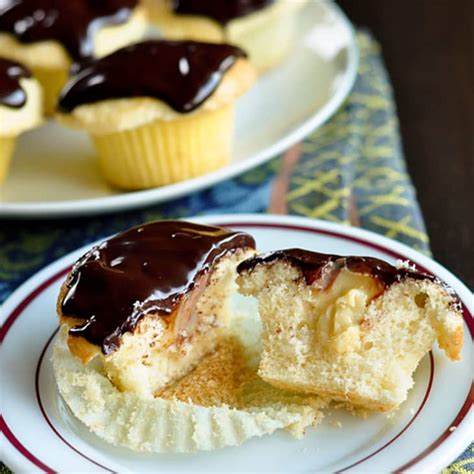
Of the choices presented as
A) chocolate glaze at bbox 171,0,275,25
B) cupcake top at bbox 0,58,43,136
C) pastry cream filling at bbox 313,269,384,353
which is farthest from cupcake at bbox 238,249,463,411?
chocolate glaze at bbox 171,0,275,25

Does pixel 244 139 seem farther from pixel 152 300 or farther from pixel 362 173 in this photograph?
pixel 152 300

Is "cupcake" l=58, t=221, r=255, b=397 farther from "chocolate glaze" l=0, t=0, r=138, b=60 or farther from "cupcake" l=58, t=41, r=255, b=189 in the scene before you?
"chocolate glaze" l=0, t=0, r=138, b=60

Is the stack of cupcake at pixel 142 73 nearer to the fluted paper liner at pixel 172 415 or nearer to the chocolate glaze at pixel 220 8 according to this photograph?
the chocolate glaze at pixel 220 8

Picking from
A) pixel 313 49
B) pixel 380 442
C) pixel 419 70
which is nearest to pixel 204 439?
pixel 380 442

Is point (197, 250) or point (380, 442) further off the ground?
point (197, 250)

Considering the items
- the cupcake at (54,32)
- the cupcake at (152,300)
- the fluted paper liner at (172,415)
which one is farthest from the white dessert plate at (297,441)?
the cupcake at (54,32)

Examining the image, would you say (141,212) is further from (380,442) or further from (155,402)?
(380,442)
